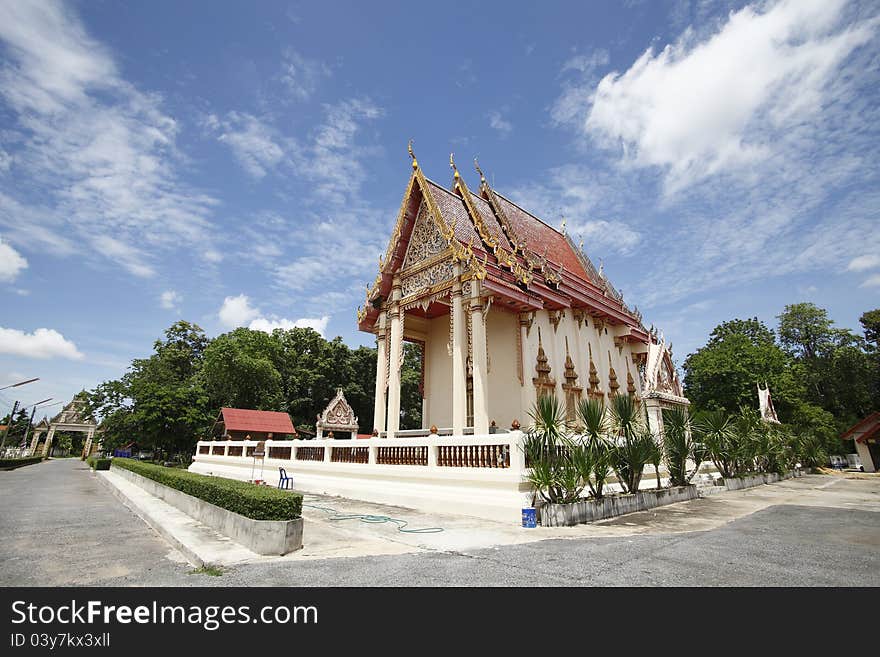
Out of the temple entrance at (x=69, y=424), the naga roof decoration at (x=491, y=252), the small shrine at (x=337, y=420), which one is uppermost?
the naga roof decoration at (x=491, y=252)

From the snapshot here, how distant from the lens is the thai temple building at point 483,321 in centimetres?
1261

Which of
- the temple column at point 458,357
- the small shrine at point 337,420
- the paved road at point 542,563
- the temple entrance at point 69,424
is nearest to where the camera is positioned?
the paved road at point 542,563

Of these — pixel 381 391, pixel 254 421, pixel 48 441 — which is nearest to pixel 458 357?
pixel 381 391

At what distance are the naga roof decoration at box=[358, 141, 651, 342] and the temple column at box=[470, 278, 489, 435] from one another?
1.81 feet

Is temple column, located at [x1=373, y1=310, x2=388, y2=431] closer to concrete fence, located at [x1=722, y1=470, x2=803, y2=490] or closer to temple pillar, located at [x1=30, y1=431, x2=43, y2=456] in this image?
concrete fence, located at [x1=722, y1=470, x2=803, y2=490]

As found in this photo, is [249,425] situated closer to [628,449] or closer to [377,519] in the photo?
[377,519]

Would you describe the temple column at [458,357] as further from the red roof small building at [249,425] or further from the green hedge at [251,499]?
the red roof small building at [249,425]

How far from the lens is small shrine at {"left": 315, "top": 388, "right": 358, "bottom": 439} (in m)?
18.1

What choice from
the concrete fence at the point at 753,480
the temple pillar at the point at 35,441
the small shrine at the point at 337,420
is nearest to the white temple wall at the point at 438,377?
the small shrine at the point at 337,420

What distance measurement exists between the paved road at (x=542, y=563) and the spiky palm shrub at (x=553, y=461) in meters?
1.42

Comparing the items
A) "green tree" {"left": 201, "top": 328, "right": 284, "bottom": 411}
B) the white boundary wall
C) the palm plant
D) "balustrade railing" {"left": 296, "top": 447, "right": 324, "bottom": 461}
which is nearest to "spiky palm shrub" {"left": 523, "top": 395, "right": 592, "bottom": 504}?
the white boundary wall
